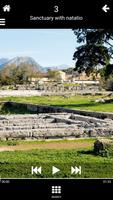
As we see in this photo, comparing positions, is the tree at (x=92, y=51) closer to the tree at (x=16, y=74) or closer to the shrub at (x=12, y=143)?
the shrub at (x=12, y=143)

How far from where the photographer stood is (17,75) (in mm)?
111500
